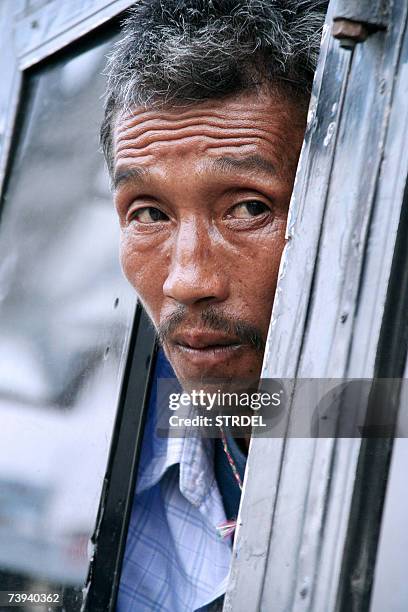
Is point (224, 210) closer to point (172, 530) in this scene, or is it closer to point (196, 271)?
point (196, 271)

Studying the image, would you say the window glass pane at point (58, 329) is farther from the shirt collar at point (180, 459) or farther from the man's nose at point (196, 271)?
the man's nose at point (196, 271)

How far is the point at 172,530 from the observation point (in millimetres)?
1984

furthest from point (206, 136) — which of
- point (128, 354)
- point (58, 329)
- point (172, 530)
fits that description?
point (172, 530)

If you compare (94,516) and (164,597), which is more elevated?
(94,516)

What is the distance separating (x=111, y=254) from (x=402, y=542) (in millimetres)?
1260

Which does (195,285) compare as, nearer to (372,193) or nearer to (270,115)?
(270,115)

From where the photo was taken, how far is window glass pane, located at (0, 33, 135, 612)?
1913mm

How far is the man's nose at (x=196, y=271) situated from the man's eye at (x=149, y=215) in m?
0.12

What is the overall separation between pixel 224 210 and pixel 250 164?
3.8 inches

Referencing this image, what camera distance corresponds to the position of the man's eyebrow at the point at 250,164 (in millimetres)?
1528

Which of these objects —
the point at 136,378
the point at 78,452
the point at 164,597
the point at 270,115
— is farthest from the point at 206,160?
the point at 164,597

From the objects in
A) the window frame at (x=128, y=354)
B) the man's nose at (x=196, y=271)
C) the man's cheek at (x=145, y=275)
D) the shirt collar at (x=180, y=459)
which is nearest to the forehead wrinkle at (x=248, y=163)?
the man's nose at (x=196, y=271)

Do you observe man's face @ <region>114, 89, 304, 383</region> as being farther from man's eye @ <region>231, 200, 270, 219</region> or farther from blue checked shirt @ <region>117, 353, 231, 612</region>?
blue checked shirt @ <region>117, 353, 231, 612</region>

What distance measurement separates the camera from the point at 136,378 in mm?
1909
